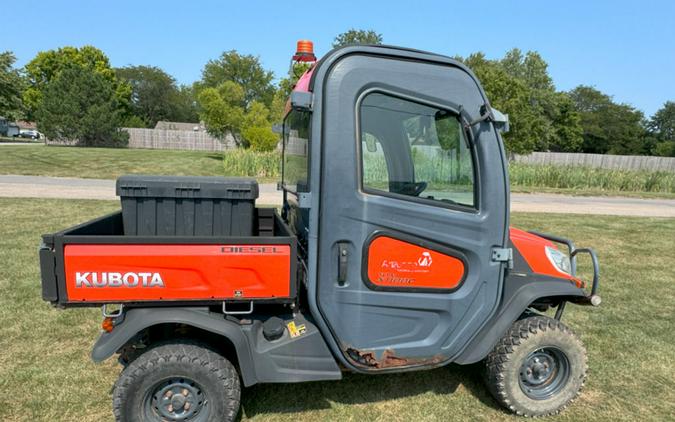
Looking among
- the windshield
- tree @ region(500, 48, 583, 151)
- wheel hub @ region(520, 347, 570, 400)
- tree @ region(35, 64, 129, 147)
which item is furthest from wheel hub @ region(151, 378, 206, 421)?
tree @ region(500, 48, 583, 151)

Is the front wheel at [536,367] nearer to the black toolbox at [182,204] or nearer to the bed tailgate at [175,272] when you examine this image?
the bed tailgate at [175,272]

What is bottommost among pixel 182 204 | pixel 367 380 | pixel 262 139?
pixel 367 380

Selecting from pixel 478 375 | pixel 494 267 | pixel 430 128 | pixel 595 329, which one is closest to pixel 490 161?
pixel 430 128

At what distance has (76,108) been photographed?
108 feet

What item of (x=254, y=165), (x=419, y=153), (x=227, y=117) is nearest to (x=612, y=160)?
(x=227, y=117)

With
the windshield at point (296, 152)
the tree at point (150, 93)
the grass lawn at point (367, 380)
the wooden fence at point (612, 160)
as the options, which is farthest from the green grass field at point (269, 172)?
the tree at point (150, 93)

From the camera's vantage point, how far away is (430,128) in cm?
252

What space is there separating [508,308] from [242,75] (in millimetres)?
65551

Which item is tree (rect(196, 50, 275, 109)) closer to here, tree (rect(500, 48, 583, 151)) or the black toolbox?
tree (rect(500, 48, 583, 151))

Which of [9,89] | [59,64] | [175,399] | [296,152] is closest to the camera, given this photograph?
[175,399]

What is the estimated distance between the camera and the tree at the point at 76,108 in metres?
32.4

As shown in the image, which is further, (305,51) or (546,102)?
(546,102)

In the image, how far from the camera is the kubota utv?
88.7 inches

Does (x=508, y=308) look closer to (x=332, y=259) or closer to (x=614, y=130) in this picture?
(x=332, y=259)
